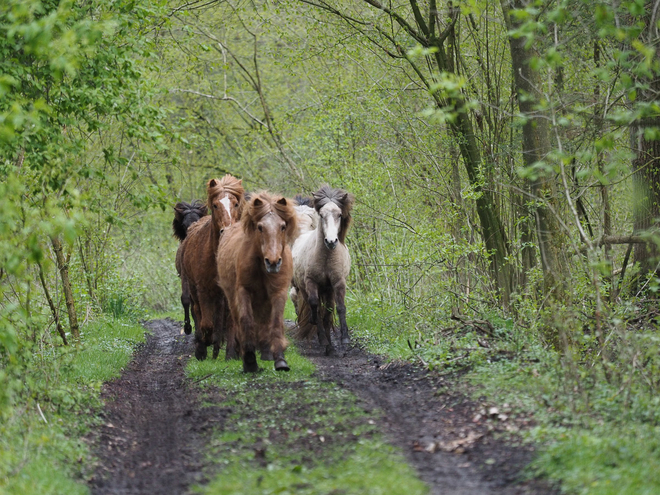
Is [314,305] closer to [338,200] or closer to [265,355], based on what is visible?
[338,200]

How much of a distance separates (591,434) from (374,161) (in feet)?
30.6

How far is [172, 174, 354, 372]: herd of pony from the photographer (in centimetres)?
873

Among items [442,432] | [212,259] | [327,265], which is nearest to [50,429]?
[442,432]

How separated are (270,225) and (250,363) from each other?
1.67m

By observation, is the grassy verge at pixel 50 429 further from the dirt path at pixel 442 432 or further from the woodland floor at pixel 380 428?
the dirt path at pixel 442 432

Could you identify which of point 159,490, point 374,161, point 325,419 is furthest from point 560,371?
point 374,161

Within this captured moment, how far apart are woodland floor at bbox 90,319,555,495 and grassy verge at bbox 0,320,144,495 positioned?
0.56ft

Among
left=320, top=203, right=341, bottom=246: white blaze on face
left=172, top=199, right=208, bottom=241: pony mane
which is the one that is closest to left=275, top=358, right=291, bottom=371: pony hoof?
left=320, top=203, right=341, bottom=246: white blaze on face

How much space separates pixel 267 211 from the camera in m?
8.69

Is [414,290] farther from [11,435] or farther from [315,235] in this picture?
[11,435]

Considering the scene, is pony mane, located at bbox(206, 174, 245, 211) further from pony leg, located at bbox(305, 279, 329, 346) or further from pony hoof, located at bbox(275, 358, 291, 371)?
pony hoof, located at bbox(275, 358, 291, 371)

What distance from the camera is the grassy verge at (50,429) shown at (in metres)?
4.81

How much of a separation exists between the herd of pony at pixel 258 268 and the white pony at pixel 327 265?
2cm

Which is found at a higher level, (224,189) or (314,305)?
(224,189)
